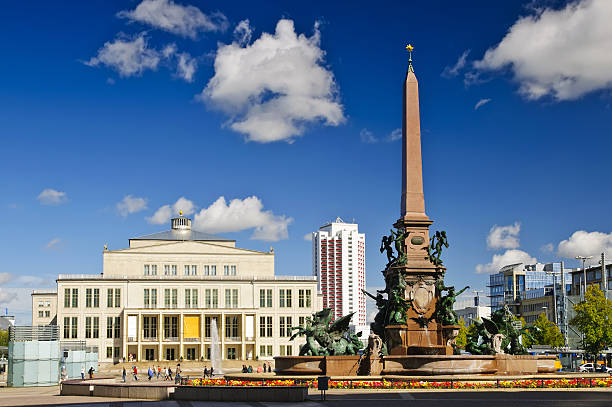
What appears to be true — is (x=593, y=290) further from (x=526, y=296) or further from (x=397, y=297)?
(x=526, y=296)

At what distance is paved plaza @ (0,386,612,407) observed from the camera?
24.9 meters

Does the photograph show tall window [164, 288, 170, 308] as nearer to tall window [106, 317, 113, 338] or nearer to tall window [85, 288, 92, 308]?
tall window [106, 317, 113, 338]

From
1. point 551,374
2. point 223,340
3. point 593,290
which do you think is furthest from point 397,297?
point 223,340

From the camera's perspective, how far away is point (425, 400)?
87.0ft

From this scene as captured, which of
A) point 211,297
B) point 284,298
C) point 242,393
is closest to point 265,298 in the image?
point 284,298

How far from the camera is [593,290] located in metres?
77.1

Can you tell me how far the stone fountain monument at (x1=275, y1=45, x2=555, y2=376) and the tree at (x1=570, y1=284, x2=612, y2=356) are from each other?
3695 centimetres

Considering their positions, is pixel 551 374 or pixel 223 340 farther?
pixel 223 340

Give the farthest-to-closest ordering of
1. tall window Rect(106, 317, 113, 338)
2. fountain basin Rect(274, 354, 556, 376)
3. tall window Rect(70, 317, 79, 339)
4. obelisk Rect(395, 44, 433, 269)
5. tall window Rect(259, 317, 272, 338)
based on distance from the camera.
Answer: tall window Rect(259, 317, 272, 338)
tall window Rect(106, 317, 113, 338)
tall window Rect(70, 317, 79, 339)
obelisk Rect(395, 44, 433, 269)
fountain basin Rect(274, 354, 556, 376)

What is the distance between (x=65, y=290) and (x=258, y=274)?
26420mm

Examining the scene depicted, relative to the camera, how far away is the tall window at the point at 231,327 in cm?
10262

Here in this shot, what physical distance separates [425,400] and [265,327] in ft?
259

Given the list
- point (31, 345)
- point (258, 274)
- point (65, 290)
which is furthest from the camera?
point (258, 274)

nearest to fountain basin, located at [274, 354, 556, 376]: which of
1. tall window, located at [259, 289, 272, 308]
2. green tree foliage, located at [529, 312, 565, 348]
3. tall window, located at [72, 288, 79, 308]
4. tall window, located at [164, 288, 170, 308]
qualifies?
green tree foliage, located at [529, 312, 565, 348]
